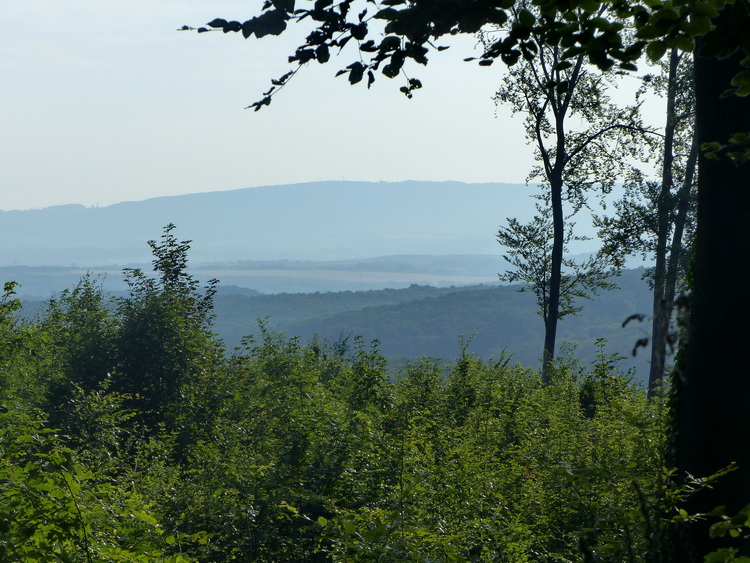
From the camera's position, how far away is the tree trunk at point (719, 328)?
5.06m

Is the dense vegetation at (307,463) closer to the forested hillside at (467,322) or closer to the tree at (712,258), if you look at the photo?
the tree at (712,258)

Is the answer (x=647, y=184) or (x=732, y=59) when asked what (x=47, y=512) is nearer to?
(x=732, y=59)

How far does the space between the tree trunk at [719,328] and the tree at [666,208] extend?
21940mm

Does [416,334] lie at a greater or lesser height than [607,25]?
lesser

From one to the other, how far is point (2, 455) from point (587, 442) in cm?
616

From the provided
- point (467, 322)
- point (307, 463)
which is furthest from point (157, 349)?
point (467, 322)

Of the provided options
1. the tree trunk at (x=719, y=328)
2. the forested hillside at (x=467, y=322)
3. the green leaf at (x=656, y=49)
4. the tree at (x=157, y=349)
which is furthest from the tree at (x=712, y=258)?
the forested hillside at (x=467, y=322)

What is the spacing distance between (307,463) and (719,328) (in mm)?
4687

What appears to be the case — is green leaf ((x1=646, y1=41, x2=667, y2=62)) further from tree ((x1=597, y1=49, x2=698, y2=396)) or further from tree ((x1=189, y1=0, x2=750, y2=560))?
tree ((x1=597, y1=49, x2=698, y2=396))

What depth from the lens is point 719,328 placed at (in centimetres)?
516

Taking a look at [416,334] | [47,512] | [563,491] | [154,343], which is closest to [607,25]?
[47,512]

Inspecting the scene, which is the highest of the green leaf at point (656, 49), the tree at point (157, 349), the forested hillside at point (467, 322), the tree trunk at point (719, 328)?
the green leaf at point (656, 49)

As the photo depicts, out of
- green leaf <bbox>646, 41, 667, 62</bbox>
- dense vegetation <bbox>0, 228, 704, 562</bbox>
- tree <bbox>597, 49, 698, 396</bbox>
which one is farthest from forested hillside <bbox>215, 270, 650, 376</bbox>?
green leaf <bbox>646, 41, 667, 62</bbox>

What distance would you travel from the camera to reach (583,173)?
27.8m
